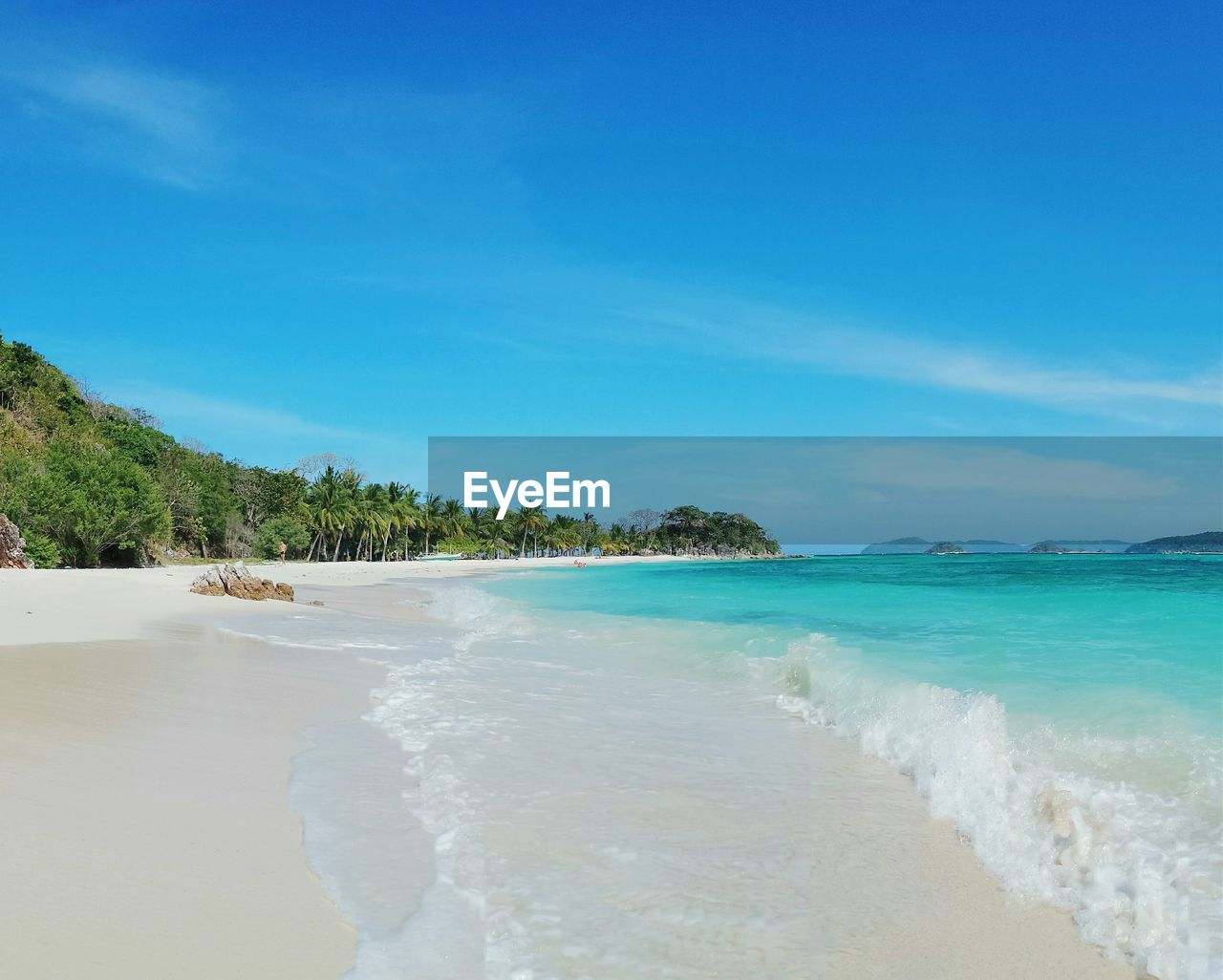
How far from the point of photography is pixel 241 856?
349 cm

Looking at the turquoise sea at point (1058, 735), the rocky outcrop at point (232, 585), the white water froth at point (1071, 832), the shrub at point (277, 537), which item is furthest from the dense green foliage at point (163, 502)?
the white water froth at point (1071, 832)

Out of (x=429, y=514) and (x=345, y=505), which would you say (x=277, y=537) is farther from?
(x=429, y=514)

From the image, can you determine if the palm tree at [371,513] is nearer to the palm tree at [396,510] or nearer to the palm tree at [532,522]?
the palm tree at [396,510]

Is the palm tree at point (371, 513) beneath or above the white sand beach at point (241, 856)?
above

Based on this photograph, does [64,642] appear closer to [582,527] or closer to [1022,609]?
[1022,609]

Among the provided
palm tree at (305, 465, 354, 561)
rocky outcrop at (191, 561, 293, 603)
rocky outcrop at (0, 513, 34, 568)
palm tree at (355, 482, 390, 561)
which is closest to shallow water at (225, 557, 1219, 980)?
rocky outcrop at (191, 561, 293, 603)

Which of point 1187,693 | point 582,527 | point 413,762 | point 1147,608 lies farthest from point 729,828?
point 582,527

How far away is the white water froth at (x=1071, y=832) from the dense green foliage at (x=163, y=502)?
30413 mm

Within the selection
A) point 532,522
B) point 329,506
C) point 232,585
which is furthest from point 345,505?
point 232,585

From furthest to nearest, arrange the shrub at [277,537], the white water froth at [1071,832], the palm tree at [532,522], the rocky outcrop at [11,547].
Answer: the palm tree at [532,522]
the shrub at [277,537]
the rocky outcrop at [11,547]
the white water froth at [1071,832]

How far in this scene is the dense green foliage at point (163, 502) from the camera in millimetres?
30594

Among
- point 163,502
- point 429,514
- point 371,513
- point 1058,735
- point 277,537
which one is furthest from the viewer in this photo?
point 429,514

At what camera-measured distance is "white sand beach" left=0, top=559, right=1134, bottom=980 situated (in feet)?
8.93

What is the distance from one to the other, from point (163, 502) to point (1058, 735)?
134ft
